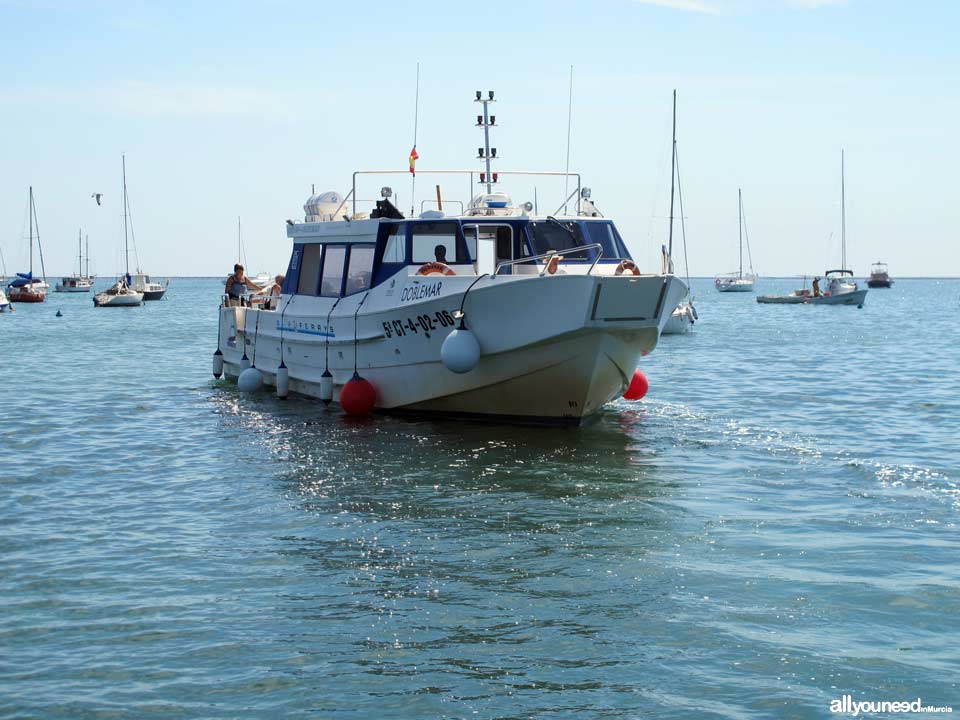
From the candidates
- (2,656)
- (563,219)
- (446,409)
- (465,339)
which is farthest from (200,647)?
(563,219)

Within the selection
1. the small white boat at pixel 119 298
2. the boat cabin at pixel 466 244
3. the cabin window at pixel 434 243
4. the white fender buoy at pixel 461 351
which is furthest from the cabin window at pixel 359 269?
the small white boat at pixel 119 298

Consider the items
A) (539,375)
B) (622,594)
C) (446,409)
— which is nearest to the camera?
(622,594)

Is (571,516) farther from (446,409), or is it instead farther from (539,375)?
(446,409)

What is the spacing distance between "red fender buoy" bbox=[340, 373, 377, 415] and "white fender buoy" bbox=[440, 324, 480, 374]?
235cm

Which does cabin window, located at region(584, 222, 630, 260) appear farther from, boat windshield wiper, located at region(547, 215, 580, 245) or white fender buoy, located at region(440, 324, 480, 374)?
white fender buoy, located at region(440, 324, 480, 374)

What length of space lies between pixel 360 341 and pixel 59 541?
743 centimetres

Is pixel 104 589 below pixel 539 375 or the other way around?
below

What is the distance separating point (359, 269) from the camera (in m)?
17.8

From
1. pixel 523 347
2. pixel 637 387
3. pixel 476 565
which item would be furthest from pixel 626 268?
pixel 476 565

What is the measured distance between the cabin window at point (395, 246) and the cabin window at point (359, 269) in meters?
0.36

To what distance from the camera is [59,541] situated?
1021 cm

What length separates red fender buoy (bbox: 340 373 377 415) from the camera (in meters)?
16.9

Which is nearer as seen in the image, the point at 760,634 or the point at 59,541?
the point at 760,634

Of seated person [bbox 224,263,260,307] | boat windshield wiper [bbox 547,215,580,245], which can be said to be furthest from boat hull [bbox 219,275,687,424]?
seated person [bbox 224,263,260,307]
